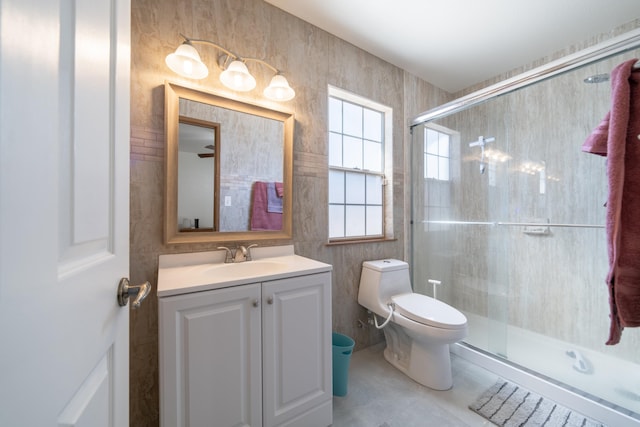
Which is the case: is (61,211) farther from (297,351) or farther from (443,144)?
(443,144)

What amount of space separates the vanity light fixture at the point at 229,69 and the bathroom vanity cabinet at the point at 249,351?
3.44ft

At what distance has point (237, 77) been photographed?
1.40 meters

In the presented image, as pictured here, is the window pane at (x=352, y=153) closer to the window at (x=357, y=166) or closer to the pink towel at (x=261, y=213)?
the window at (x=357, y=166)

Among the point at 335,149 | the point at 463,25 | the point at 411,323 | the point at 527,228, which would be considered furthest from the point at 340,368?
the point at 463,25

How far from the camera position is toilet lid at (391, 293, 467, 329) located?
1.47 metres

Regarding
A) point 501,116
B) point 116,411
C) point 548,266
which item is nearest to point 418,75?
point 501,116

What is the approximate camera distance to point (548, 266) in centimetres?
206

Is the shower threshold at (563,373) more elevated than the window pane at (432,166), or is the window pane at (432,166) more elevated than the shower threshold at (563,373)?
the window pane at (432,166)

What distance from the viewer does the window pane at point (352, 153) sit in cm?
204

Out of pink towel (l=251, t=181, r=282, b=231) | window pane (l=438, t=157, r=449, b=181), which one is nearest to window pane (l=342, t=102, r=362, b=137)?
window pane (l=438, t=157, r=449, b=181)

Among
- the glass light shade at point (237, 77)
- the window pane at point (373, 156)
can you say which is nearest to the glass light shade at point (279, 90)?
the glass light shade at point (237, 77)

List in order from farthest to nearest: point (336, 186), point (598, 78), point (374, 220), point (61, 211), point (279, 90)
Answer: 1. point (374, 220)
2. point (336, 186)
3. point (598, 78)
4. point (279, 90)
5. point (61, 211)

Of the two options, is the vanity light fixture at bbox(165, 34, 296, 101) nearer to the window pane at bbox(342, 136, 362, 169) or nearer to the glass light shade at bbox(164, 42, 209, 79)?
the glass light shade at bbox(164, 42, 209, 79)

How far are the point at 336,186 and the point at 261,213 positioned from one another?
0.69 metres
